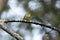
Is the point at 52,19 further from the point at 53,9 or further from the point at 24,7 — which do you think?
the point at 24,7

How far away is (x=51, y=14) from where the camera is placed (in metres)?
4.38

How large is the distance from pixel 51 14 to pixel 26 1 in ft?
2.04

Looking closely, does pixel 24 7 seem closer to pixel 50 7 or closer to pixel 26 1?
pixel 26 1

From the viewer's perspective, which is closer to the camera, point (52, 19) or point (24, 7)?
point (52, 19)

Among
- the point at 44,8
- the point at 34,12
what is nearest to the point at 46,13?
the point at 44,8

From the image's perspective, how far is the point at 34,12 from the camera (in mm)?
4141

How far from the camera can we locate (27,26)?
13.5 feet

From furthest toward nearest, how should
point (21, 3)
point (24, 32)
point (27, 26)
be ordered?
1. point (21, 3)
2. point (24, 32)
3. point (27, 26)

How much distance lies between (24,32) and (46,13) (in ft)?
2.07

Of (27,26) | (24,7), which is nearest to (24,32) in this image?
(27,26)

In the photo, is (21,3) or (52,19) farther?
→ (21,3)

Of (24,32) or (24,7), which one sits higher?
(24,7)

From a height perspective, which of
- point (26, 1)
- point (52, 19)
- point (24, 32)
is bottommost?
point (24, 32)

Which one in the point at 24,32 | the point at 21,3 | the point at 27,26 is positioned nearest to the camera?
the point at 27,26
